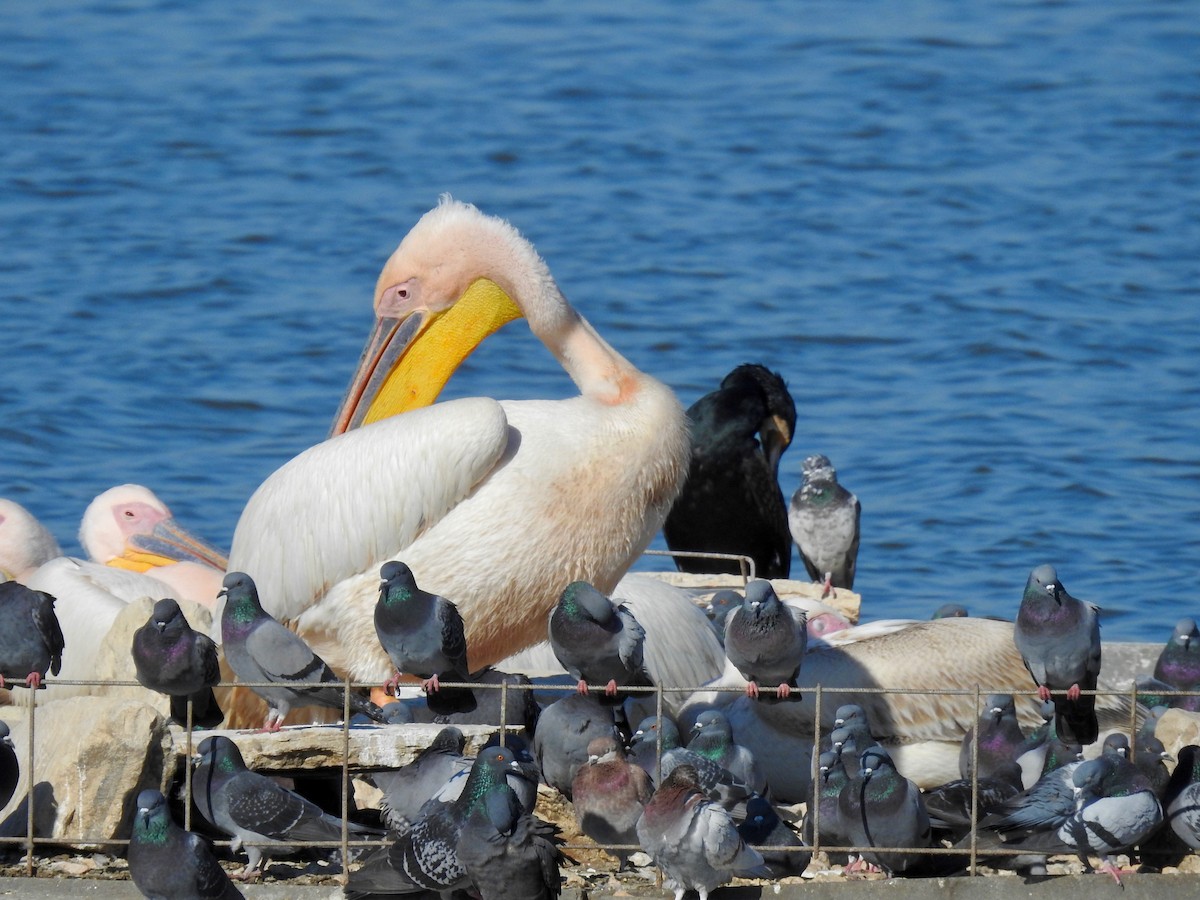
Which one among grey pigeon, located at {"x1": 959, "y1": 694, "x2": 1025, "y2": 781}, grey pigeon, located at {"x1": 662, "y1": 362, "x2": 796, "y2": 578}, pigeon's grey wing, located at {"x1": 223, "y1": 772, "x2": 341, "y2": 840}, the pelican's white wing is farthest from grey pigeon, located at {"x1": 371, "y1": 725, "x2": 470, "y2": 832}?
grey pigeon, located at {"x1": 662, "y1": 362, "x2": 796, "y2": 578}

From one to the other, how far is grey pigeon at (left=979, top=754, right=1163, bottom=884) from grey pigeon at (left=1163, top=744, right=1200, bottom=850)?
0.13 metres

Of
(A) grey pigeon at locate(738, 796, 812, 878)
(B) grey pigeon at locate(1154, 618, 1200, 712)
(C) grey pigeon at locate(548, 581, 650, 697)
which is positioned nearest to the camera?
(A) grey pigeon at locate(738, 796, 812, 878)

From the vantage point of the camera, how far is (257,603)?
6113mm

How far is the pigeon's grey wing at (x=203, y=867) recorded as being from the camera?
5.04 m

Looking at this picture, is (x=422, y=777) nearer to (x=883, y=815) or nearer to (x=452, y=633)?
(x=452, y=633)

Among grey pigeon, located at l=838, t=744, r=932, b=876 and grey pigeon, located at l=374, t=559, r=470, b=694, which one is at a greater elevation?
grey pigeon, located at l=374, t=559, r=470, b=694

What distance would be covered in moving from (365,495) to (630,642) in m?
0.94

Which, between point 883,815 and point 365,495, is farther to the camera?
point 365,495

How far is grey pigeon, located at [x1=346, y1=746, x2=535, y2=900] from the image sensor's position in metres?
5.14

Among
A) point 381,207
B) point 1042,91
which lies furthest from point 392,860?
point 1042,91

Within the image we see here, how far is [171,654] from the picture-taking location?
225 inches

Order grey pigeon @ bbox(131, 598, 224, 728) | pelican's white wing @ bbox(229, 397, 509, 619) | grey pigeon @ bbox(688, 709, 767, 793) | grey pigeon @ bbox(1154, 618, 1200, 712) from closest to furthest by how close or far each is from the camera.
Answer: grey pigeon @ bbox(131, 598, 224, 728) → grey pigeon @ bbox(688, 709, 767, 793) → pelican's white wing @ bbox(229, 397, 509, 619) → grey pigeon @ bbox(1154, 618, 1200, 712)

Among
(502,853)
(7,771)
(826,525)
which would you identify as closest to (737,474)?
(826,525)

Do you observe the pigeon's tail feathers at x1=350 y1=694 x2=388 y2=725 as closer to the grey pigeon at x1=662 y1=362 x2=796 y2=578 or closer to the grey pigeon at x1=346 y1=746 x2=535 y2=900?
the grey pigeon at x1=346 y1=746 x2=535 y2=900
